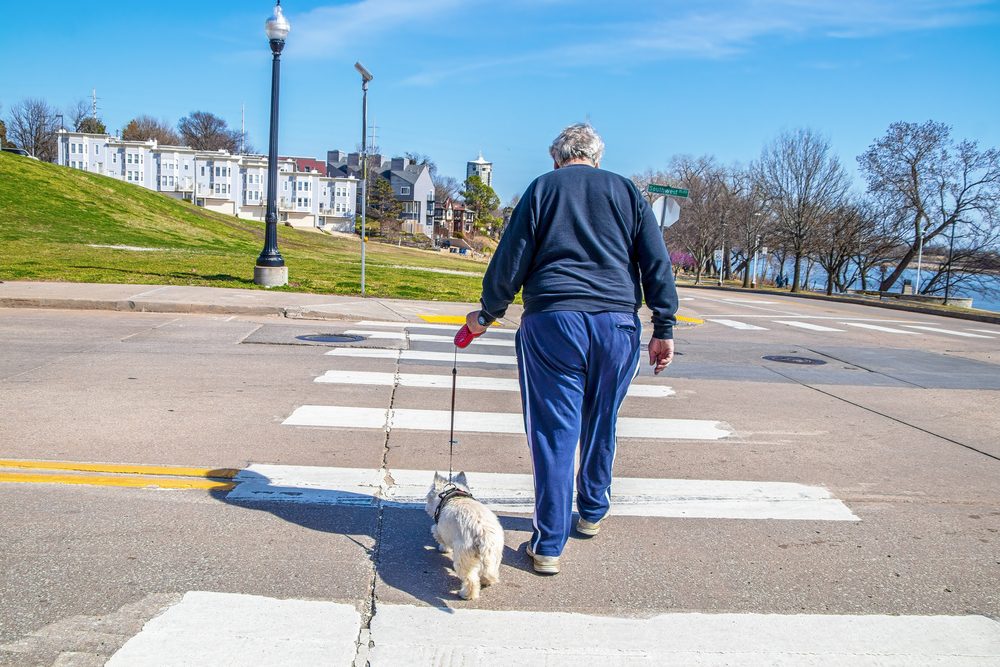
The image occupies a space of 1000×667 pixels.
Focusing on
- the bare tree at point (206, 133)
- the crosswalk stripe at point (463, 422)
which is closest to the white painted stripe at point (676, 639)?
the crosswalk stripe at point (463, 422)

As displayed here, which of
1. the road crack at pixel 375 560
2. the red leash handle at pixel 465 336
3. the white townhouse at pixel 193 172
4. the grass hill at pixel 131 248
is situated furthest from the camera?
the white townhouse at pixel 193 172

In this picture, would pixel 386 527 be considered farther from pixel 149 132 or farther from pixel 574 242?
pixel 149 132

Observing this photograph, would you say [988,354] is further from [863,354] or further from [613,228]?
[613,228]

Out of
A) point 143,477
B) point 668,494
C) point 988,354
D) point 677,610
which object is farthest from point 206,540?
point 988,354

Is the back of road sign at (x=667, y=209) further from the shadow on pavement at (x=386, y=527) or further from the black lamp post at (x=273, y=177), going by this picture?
the shadow on pavement at (x=386, y=527)

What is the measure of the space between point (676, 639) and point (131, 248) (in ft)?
81.1

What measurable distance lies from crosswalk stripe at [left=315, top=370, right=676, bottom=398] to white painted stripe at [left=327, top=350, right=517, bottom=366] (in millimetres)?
966

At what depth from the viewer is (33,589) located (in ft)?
10.6

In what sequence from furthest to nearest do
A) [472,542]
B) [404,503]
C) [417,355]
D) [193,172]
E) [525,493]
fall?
[193,172] → [417,355] → [525,493] → [404,503] → [472,542]

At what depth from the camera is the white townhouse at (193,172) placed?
303 ft

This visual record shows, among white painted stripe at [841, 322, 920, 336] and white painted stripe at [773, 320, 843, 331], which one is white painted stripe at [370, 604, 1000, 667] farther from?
A: white painted stripe at [841, 322, 920, 336]

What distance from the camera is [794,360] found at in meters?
10.8

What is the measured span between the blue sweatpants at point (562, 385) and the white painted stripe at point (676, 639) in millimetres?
505

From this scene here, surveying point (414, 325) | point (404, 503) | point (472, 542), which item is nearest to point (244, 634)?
point (472, 542)
